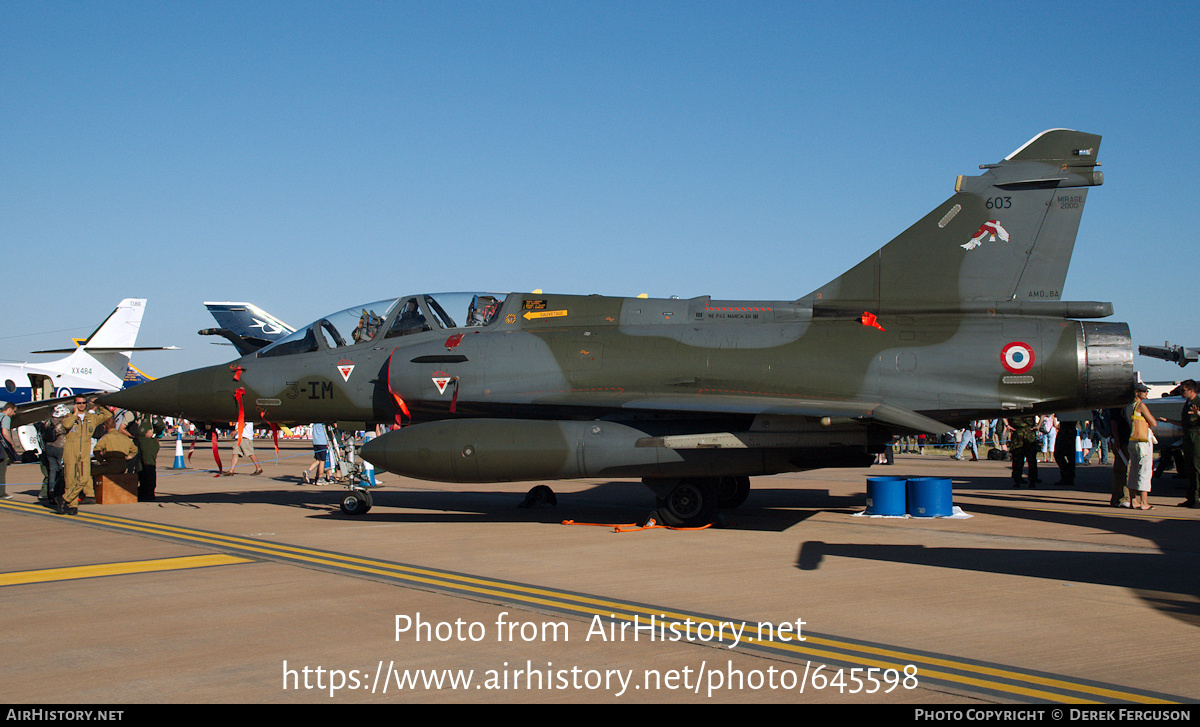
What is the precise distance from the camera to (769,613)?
6.38m

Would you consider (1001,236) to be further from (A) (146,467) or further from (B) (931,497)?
(A) (146,467)

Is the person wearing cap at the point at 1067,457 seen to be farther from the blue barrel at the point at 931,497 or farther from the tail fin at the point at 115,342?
the tail fin at the point at 115,342

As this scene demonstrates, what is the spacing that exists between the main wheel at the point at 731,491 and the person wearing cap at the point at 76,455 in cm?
970

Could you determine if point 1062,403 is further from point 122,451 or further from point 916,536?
point 122,451

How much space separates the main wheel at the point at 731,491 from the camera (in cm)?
1346

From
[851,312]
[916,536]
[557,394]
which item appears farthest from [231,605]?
[851,312]

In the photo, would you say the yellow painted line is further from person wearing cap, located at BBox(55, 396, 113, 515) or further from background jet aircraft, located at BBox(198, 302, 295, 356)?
background jet aircraft, located at BBox(198, 302, 295, 356)

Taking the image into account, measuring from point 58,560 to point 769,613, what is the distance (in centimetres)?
743

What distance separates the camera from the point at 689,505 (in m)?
11.5

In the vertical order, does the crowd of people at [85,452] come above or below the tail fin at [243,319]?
below

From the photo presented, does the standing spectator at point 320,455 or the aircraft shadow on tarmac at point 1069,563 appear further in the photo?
the standing spectator at point 320,455

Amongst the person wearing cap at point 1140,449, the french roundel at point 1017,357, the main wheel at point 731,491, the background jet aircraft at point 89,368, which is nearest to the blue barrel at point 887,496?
the main wheel at point 731,491

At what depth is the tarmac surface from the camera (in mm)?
4727

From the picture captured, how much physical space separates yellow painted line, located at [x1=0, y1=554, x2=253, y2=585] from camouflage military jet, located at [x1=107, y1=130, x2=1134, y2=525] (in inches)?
101
